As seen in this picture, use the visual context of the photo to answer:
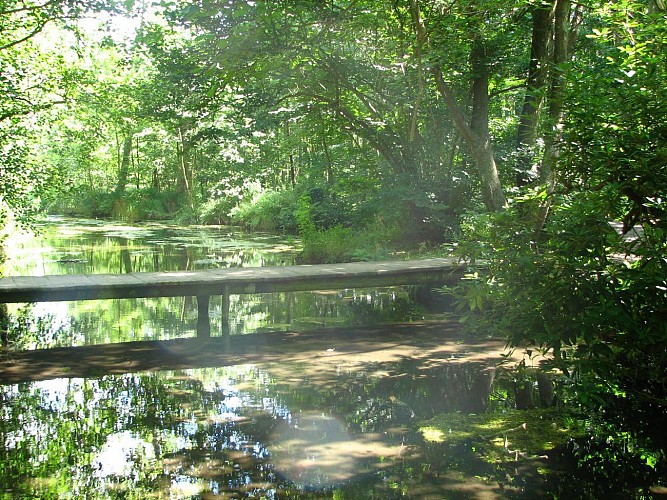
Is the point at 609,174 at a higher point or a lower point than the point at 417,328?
higher

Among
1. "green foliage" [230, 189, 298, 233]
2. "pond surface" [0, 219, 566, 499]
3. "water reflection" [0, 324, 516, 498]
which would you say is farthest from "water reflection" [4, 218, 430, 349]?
"green foliage" [230, 189, 298, 233]

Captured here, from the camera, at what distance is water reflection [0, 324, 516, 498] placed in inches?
143

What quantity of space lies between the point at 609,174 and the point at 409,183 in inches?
367

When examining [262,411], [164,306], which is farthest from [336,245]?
[262,411]

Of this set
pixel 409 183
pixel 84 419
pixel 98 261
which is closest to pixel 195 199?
pixel 98 261

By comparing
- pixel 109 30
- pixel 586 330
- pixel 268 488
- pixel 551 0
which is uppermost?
pixel 109 30

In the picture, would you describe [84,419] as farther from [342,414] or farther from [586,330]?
[586,330]

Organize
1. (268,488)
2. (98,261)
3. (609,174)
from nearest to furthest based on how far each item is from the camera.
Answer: (268,488) → (609,174) → (98,261)

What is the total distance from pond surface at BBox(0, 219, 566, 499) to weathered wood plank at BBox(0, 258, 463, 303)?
0.57 m

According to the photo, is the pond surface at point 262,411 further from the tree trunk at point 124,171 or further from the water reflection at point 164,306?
the tree trunk at point 124,171

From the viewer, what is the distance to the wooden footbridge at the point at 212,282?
6.90 metres

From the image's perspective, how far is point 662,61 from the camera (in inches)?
148

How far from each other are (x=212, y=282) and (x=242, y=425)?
312cm

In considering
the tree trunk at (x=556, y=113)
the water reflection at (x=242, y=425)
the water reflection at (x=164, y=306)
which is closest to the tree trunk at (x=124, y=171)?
the water reflection at (x=164, y=306)
